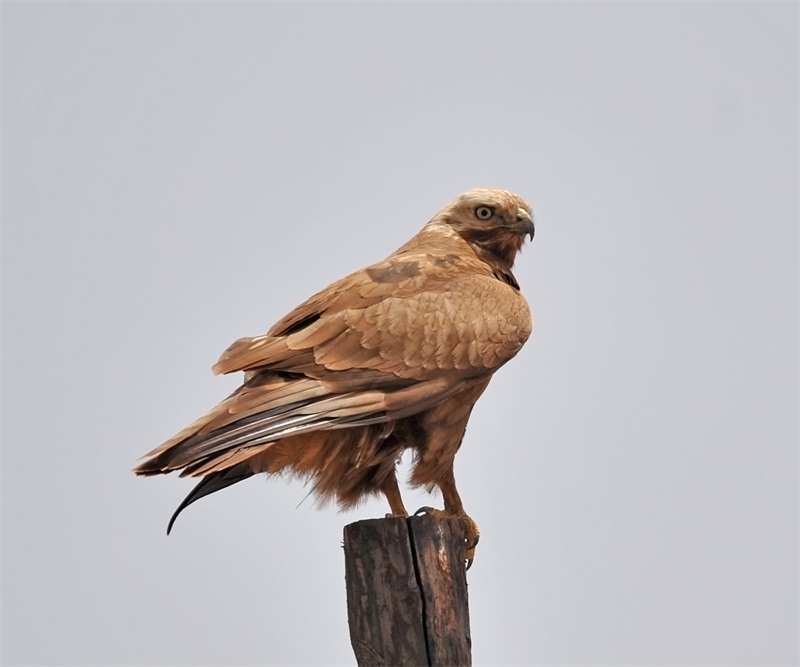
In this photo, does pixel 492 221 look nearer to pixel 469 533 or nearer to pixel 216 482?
pixel 469 533

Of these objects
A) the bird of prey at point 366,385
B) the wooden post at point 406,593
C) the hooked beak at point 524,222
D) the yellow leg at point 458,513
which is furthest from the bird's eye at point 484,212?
the wooden post at point 406,593

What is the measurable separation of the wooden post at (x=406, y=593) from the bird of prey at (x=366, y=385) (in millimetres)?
614

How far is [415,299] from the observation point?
7012 mm

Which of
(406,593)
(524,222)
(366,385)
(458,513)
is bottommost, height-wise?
(406,593)

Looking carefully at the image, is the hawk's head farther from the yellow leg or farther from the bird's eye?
the yellow leg

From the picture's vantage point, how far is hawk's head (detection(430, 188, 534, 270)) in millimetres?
7980

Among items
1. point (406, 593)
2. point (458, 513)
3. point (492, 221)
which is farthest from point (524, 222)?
point (406, 593)

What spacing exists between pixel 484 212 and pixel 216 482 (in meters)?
2.47

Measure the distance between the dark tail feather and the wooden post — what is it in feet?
2.89

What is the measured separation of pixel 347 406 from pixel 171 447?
3.10ft

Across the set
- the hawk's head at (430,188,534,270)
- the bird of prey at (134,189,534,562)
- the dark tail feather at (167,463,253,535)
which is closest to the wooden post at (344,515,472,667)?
the bird of prey at (134,189,534,562)

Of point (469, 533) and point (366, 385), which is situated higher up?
point (366, 385)

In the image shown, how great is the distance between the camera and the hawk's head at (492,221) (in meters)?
7.98

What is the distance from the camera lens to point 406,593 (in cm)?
600
